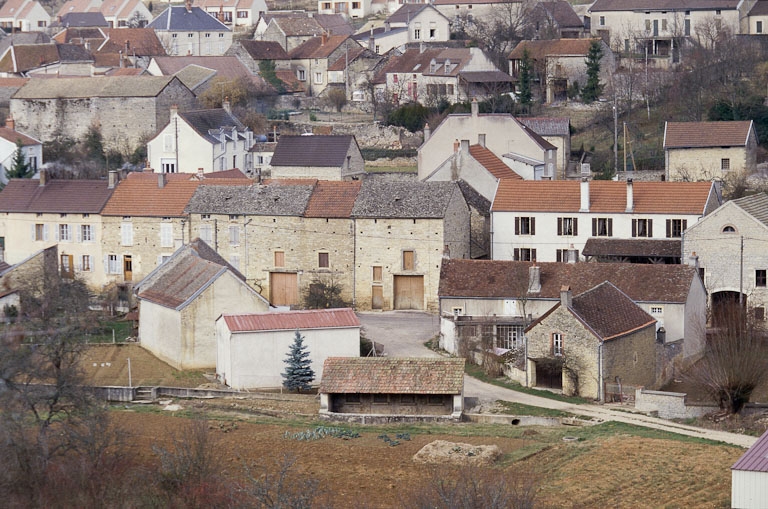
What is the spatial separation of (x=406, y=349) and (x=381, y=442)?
9217 mm

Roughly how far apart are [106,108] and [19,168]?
349 inches

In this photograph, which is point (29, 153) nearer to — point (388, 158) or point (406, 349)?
point (388, 158)

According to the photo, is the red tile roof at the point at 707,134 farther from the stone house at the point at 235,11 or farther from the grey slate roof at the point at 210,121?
the stone house at the point at 235,11

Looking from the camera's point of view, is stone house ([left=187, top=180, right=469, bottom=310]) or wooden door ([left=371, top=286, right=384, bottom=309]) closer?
stone house ([left=187, top=180, right=469, bottom=310])

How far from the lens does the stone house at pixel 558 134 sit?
214 feet

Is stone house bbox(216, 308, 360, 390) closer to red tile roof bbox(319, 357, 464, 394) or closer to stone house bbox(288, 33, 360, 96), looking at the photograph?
red tile roof bbox(319, 357, 464, 394)

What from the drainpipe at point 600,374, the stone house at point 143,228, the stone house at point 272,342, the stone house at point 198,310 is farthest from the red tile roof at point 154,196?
the drainpipe at point 600,374

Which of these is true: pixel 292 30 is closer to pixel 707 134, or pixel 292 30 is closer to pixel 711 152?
pixel 707 134

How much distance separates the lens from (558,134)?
65.4 m

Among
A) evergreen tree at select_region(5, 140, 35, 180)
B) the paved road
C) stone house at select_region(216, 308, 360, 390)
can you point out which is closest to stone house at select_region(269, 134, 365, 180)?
the paved road

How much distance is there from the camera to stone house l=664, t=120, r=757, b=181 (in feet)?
197

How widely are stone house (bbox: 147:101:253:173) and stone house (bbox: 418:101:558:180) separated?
9380 mm

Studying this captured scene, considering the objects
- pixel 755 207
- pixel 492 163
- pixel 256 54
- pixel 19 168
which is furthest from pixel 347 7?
pixel 755 207

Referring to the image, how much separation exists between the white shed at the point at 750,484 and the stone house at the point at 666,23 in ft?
175
